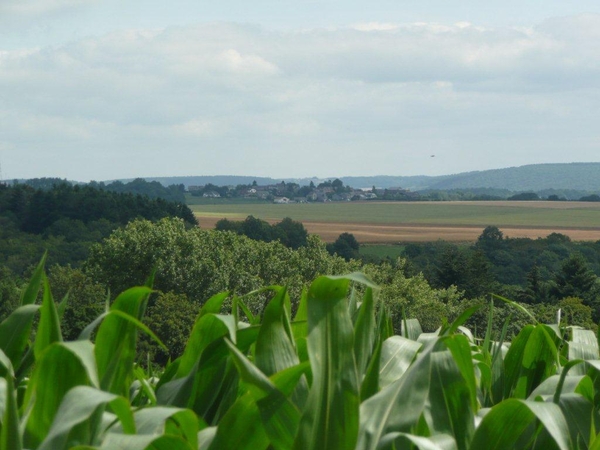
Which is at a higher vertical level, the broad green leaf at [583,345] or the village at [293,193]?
the broad green leaf at [583,345]

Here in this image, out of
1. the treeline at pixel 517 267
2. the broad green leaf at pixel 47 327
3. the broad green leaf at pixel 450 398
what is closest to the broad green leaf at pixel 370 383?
the broad green leaf at pixel 450 398

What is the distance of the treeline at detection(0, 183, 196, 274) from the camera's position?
99.9m

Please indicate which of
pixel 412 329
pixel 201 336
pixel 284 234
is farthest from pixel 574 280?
pixel 201 336

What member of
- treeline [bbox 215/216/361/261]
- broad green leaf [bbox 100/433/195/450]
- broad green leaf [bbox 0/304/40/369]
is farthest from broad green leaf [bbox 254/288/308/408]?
treeline [bbox 215/216/361/261]

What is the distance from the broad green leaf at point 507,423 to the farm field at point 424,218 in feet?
307

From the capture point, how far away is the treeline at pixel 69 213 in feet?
328

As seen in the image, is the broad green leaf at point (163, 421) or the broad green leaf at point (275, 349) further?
the broad green leaf at point (275, 349)

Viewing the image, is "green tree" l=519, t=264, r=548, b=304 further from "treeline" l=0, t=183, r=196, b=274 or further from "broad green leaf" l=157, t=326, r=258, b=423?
"broad green leaf" l=157, t=326, r=258, b=423

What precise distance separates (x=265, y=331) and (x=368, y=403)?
0.20m

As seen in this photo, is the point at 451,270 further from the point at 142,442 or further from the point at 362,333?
the point at 142,442

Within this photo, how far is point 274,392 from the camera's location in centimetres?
111

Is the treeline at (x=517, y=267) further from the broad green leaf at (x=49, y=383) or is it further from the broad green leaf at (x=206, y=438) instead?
the broad green leaf at (x=49, y=383)

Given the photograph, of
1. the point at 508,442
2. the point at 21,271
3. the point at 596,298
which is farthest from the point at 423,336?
the point at 21,271

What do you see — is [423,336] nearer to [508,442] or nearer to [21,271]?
[508,442]
